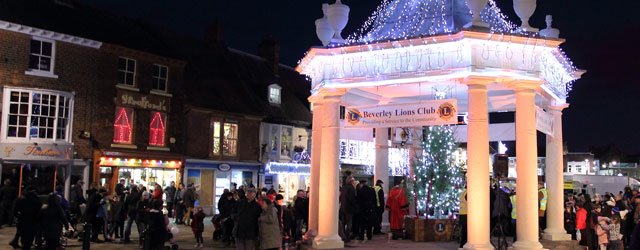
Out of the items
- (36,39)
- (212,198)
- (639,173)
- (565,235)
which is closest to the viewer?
(565,235)

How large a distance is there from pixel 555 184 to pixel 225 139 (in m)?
21.3

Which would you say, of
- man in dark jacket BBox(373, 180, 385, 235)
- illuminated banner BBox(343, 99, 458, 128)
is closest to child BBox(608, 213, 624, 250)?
illuminated banner BBox(343, 99, 458, 128)

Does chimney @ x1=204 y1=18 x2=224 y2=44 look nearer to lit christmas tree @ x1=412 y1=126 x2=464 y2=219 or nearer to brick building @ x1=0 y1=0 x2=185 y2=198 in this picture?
brick building @ x1=0 y1=0 x2=185 y2=198

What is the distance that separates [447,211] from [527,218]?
4.42 m

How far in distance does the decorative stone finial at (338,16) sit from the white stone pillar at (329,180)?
1635 mm

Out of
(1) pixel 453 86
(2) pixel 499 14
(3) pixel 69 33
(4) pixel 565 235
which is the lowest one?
(4) pixel 565 235

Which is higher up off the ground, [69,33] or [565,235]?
[69,33]

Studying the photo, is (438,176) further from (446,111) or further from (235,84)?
(235,84)

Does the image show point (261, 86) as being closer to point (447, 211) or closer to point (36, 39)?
point (36, 39)

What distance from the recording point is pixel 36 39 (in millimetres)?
24234

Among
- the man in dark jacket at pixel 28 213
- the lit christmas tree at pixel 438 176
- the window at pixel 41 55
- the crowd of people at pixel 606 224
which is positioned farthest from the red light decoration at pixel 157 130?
the crowd of people at pixel 606 224

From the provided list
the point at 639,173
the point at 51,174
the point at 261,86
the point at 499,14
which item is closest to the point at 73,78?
the point at 51,174

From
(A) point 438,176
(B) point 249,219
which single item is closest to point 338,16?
(A) point 438,176

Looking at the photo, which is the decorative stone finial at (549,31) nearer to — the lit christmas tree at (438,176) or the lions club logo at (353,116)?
the lit christmas tree at (438,176)
